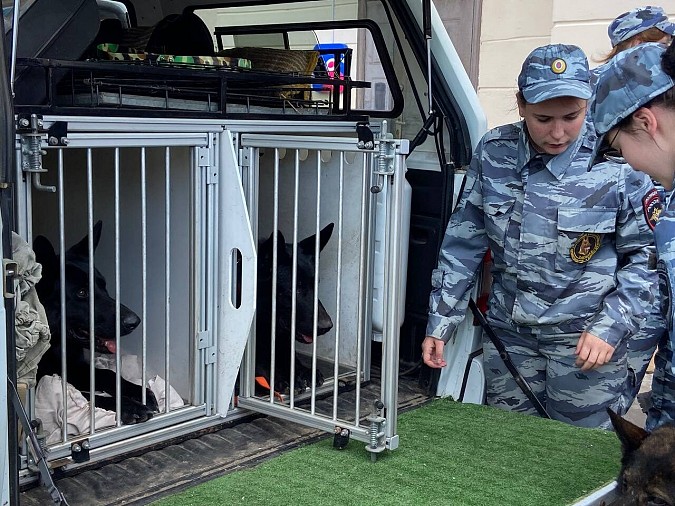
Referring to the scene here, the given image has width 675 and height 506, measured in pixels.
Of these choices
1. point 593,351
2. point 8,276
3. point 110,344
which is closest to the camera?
point 8,276

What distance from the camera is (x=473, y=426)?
3.05 m

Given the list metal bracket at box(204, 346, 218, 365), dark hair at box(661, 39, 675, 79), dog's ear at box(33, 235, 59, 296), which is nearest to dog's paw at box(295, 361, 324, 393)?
metal bracket at box(204, 346, 218, 365)

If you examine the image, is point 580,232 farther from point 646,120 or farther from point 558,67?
point 646,120

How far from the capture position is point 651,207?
3.01 metres

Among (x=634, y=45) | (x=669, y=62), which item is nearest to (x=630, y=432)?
(x=669, y=62)

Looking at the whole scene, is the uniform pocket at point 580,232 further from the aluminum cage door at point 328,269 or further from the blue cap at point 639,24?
the blue cap at point 639,24

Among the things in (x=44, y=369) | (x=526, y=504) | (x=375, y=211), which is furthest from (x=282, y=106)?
(x=526, y=504)

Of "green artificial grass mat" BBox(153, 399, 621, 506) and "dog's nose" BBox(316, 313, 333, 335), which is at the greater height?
"dog's nose" BBox(316, 313, 333, 335)

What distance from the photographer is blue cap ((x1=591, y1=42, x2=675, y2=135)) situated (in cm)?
191

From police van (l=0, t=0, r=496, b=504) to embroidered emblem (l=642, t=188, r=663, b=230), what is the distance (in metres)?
0.76

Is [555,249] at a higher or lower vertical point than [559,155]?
lower

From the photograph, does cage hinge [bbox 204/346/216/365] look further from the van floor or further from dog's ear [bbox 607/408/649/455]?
dog's ear [bbox 607/408/649/455]

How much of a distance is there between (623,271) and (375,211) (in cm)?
108

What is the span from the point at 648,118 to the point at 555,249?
1.17 m
